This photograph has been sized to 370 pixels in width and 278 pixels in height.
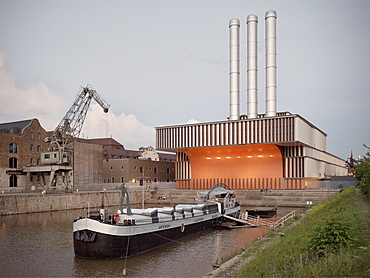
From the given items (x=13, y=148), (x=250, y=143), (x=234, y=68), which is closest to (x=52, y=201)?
(x=13, y=148)

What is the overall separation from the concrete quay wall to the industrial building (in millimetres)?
7757

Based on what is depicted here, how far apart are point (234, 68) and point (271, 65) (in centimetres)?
703

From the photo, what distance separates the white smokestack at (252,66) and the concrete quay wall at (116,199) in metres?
17.5

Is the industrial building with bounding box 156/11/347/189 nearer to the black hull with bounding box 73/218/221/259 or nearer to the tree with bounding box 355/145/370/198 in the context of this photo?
the tree with bounding box 355/145/370/198

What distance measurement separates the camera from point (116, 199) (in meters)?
59.6

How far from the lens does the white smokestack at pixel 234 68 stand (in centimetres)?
7106

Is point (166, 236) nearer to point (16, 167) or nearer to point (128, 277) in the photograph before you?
point (128, 277)

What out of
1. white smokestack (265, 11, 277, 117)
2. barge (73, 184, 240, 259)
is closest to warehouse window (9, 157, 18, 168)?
white smokestack (265, 11, 277, 117)

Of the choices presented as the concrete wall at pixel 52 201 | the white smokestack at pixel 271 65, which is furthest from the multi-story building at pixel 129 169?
the white smokestack at pixel 271 65

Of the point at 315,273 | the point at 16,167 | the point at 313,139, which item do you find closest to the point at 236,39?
the point at 313,139

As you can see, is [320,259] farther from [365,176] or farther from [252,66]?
[252,66]

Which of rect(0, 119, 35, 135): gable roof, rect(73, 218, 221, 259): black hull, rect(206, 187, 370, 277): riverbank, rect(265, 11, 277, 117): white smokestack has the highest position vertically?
rect(265, 11, 277, 117): white smokestack

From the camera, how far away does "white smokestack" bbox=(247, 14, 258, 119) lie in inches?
2783

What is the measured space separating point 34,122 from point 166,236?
51.9 m
